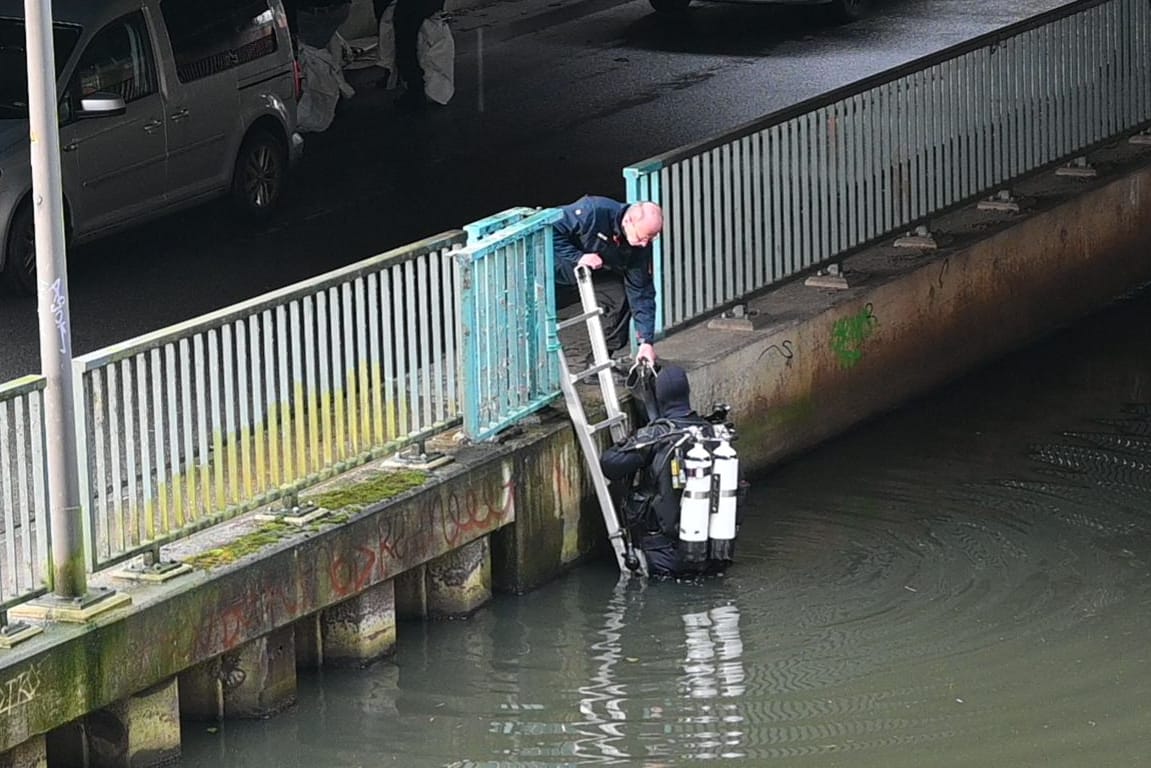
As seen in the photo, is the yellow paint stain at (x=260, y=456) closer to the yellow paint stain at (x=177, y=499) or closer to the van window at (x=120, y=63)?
the yellow paint stain at (x=177, y=499)

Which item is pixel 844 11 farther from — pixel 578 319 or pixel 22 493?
pixel 22 493

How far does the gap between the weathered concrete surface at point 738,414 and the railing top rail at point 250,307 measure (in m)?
0.97

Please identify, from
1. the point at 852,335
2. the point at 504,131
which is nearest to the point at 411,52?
the point at 504,131

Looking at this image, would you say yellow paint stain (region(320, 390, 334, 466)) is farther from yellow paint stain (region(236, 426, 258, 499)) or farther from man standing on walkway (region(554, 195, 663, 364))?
man standing on walkway (region(554, 195, 663, 364))

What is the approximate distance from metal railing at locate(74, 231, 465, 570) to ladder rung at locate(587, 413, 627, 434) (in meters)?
0.84

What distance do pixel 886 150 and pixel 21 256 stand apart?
17.9 feet

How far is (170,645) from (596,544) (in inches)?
130

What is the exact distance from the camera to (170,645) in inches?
392

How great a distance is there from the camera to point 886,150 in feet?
49.7

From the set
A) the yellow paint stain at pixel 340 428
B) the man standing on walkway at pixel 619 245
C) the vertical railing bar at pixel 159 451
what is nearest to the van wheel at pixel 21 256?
the man standing on walkway at pixel 619 245

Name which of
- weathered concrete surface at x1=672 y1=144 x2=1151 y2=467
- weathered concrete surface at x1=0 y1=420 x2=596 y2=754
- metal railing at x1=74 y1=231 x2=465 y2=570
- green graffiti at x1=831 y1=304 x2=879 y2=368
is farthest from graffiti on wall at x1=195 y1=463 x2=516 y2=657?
green graffiti at x1=831 y1=304 x2=879 y2=368

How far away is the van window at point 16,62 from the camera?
1584 centimetres

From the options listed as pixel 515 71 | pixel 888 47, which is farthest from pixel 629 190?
pixel 888 47

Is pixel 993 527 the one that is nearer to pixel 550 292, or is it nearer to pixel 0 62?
pixel 550 292
